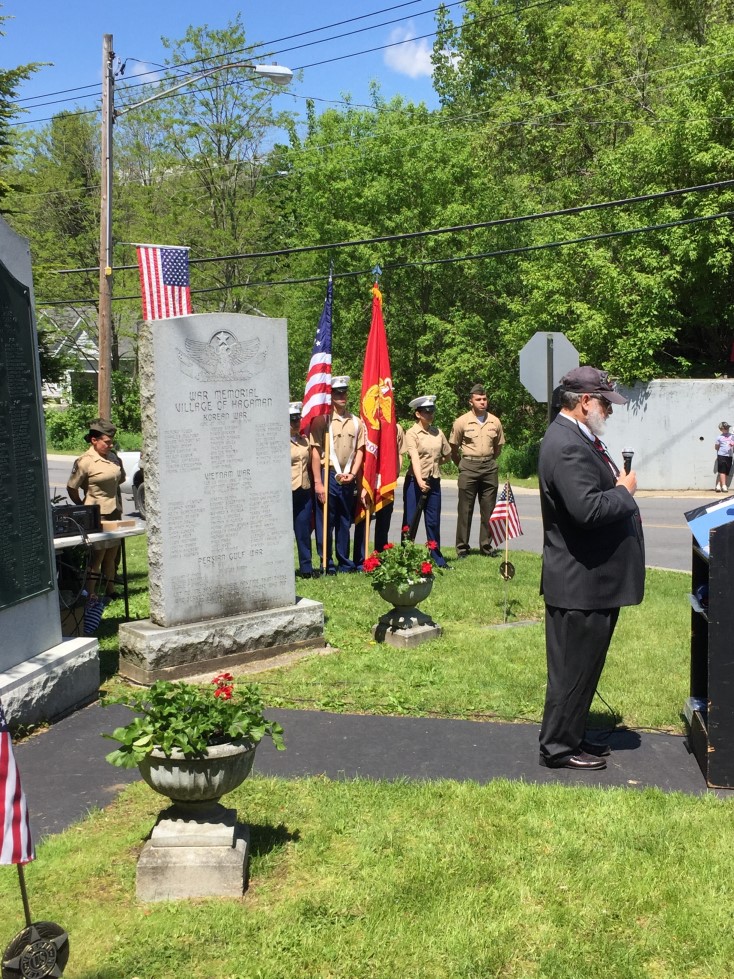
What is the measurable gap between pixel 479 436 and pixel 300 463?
100 inches

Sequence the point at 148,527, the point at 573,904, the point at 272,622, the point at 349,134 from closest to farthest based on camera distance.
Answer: the point at 573,904 → the point at 148,527 → the point at 272,622 → the point at 349,134

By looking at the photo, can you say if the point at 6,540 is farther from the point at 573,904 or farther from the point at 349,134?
the point at 349,134

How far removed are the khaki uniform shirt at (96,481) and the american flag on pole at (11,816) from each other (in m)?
6.86

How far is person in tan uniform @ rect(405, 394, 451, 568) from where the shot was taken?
12188 mm

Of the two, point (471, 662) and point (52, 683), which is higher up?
point (52, 683)

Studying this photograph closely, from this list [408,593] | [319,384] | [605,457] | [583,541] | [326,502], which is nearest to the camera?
[583,541]

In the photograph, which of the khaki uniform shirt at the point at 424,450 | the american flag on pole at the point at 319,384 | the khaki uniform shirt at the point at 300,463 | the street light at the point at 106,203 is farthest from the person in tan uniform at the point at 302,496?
the street light at the point at 106,203

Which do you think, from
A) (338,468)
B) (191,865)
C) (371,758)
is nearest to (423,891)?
(191,865)

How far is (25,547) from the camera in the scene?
256 inches

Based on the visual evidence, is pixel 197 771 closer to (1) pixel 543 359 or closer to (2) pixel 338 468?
(2) pixel 338 468

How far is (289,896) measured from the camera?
4.06 meters

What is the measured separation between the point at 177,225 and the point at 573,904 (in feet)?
114

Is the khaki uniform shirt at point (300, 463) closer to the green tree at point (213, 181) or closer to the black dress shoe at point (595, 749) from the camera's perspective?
the black dress shoe at point (595, 749)

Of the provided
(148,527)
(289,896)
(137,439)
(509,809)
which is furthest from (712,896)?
(137,439)
